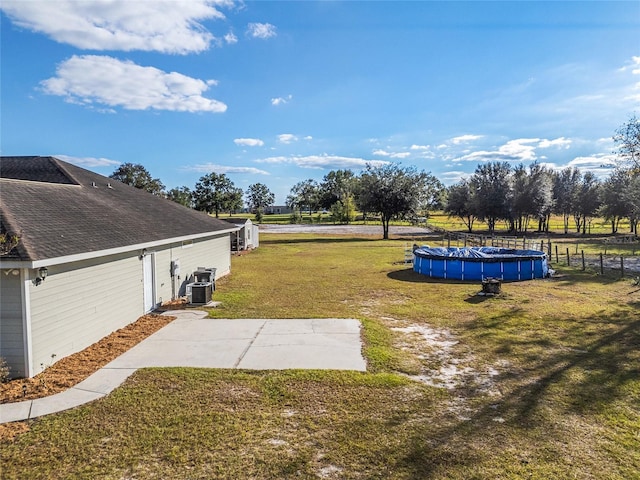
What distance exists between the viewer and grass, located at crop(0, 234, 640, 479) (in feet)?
14.4

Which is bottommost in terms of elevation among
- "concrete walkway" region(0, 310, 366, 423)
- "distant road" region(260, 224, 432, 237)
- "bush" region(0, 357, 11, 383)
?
"concrete walkway" region(0, 310, 366, 423)

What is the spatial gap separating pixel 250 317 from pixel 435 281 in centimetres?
904

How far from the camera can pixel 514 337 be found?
907 cm

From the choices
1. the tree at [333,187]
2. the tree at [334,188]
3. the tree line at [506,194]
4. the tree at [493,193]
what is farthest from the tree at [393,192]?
the tree at [333,187]

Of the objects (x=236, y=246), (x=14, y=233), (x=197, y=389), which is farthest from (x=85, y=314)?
(x=236, y=246)

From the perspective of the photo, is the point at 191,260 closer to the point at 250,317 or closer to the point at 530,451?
the point at 250,317

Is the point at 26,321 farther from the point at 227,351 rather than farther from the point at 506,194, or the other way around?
the point at 506,194

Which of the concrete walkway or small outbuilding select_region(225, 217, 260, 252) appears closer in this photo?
the concrete walkway

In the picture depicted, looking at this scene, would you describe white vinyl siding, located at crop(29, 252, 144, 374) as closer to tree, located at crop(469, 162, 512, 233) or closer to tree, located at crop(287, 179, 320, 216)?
tree, located at crop(469, 162, 512, 233)

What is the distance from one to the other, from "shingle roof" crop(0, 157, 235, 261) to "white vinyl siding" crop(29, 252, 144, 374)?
0.47 metres

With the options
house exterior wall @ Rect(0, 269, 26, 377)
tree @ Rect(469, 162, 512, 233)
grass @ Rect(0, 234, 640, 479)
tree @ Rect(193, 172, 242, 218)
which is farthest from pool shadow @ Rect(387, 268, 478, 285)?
tree @ Rect(193, 172, 242, 218)

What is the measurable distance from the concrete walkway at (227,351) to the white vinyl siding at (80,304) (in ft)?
3.22

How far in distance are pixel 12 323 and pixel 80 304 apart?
149 cm

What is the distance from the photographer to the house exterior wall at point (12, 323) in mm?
6637
